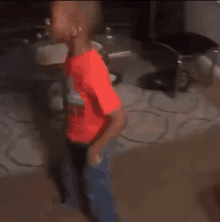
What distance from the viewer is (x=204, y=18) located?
0.42 m

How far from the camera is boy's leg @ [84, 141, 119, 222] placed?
52cm

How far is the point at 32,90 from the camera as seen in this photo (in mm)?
468

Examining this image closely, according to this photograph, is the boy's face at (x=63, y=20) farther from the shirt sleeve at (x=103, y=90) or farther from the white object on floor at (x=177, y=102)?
the white object on floor at (x=177, y=102)

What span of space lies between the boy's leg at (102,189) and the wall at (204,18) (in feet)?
0.96

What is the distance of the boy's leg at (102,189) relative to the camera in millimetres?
525

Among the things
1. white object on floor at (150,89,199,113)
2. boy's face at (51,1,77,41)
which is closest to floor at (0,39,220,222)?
white object on floor at (150,89,199,113)

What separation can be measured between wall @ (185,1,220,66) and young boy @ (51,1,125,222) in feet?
0.58

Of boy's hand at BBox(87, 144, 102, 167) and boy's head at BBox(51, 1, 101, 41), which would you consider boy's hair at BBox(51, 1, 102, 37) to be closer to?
boy's head at BBox(51, 1, 101, 41)

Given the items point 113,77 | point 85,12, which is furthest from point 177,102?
point 85,12

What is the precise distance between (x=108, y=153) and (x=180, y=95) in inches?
8.5

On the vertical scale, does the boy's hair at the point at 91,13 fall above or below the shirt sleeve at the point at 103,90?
above

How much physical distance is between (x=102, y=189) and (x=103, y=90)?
277 millimetres

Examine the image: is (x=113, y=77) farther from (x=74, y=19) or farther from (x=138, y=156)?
(x=138, y=156)

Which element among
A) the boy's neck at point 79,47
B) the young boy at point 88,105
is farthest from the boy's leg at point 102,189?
the boy's neck at point 79,47
